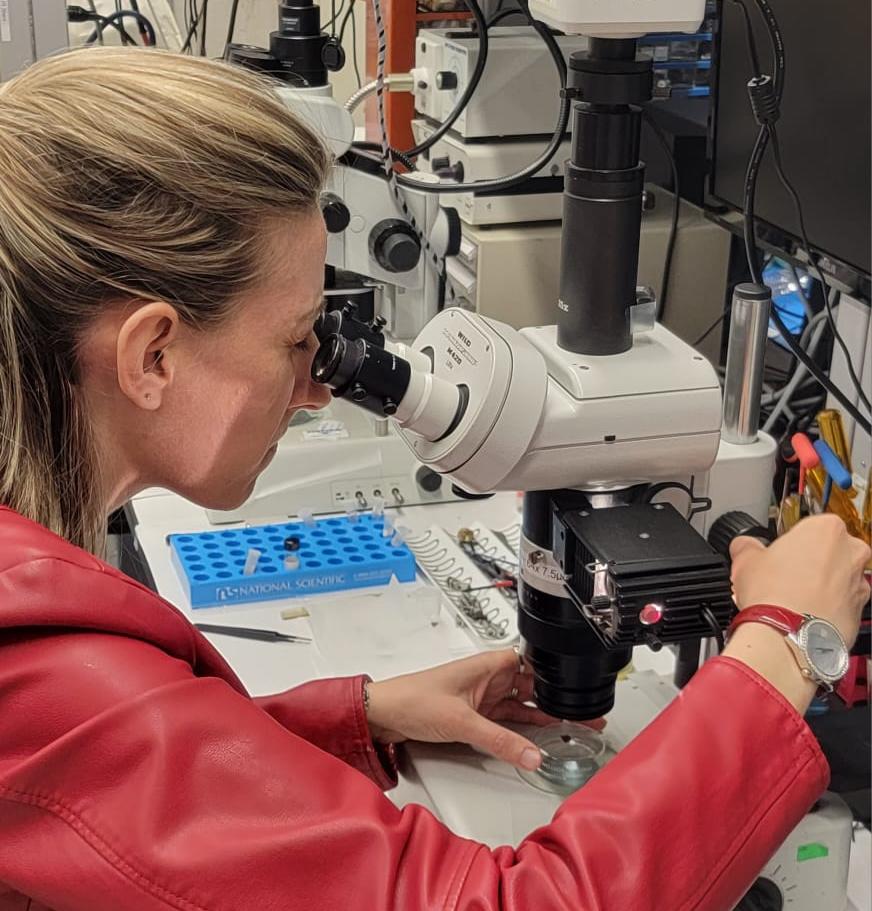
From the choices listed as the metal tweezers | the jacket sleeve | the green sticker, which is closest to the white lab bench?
the metal tweezers

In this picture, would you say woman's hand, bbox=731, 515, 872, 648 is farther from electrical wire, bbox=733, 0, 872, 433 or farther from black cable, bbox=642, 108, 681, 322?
black cable, bbox=642, 108, 681, 322

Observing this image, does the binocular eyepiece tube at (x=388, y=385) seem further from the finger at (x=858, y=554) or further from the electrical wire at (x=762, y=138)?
the electrical wire at (x=762, y=138)

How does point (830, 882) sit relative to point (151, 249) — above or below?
below

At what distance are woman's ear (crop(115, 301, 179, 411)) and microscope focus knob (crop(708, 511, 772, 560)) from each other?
1.89 feet

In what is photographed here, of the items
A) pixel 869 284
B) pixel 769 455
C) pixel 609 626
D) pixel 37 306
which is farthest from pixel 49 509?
pixel 869 284

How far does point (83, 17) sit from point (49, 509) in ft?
6.40

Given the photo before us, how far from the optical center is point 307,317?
0.95 metres

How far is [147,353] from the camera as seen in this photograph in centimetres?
86

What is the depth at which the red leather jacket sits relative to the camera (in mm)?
736

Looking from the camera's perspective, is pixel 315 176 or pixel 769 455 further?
pixel 769 455

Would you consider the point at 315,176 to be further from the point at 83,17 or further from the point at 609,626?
the point at 83,17

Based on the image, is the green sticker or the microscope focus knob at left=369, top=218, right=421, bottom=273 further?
the microscope focus knob at left=369, top=218, right=421, bottom=273

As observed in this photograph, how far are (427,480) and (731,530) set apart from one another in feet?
2.56

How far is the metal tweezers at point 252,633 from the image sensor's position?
5.12 ft
